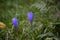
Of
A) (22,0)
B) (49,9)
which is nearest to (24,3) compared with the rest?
Result: (22,0)

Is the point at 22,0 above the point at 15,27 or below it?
above

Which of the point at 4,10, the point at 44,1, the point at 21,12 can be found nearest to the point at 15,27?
the point at 44,1

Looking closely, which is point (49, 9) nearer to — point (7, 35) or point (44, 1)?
point (44, 1)

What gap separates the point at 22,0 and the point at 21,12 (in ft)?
1.60

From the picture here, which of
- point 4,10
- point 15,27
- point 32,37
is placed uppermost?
point 4,10

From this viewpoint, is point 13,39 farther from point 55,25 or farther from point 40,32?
point 55,25

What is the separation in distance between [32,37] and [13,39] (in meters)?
0.22

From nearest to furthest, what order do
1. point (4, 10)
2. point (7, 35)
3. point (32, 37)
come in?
point (32, 37) → point (7, 35) → point (4, 10)

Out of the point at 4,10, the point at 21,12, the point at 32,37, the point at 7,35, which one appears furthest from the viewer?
the point at 4,10

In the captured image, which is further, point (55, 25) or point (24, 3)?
point (24, 3)

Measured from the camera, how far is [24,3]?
328 cm

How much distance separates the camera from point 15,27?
2.14m

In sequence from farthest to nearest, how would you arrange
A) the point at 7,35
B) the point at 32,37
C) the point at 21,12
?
1. the point at 21,12
2. the point at 7,35
3. the point at 32,37

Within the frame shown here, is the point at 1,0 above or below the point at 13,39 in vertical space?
above
